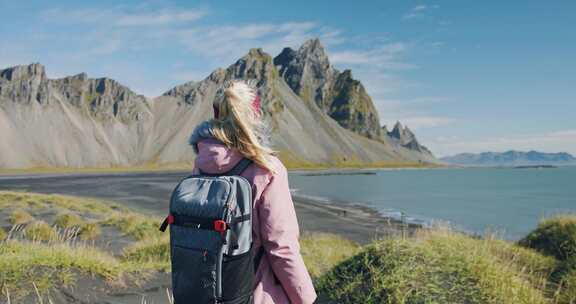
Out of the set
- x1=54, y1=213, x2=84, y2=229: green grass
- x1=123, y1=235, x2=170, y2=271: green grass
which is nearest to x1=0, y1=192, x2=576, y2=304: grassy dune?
x1=123, y1=235, x2=170, y2=271: green grass

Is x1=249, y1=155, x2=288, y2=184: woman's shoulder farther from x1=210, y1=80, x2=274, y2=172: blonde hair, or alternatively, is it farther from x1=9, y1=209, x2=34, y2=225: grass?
x1=9, y1=209, x2=34, y2=225: grass

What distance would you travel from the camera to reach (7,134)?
130 metres

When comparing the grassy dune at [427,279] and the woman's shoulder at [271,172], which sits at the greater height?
the woman's shoulder at [271,172]

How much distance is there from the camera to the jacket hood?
3059 millimetres

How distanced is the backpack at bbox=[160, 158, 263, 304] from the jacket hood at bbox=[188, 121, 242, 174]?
96 millimetres

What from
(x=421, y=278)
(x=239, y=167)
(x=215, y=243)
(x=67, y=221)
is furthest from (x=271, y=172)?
(x=67, y=221)

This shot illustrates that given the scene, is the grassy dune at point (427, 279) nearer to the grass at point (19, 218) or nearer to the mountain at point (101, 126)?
the grass at point (19, 218)

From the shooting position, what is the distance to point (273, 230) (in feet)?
9.58

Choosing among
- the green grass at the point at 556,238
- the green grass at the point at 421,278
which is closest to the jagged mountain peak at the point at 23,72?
the green grass at the point at 556,238

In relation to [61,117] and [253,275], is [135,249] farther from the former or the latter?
[61,117]

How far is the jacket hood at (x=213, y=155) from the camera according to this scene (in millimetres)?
3059

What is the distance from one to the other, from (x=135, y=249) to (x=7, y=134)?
14272cm

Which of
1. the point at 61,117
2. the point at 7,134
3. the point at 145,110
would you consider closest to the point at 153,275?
the point at 7,134

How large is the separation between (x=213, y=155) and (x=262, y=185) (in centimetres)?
42
